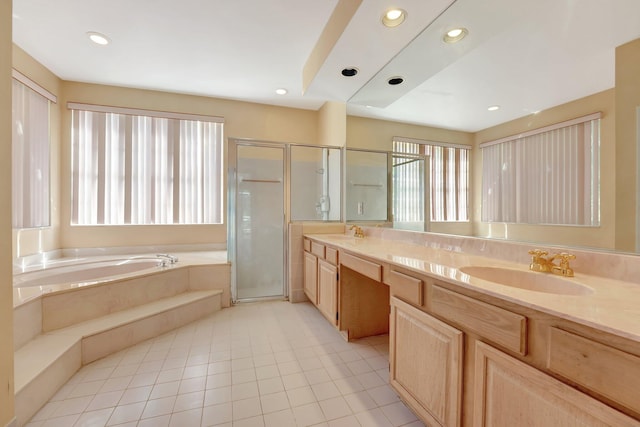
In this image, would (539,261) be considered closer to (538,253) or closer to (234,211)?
(538,253)

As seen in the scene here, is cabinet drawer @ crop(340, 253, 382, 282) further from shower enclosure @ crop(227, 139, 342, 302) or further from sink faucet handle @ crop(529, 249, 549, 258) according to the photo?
shower enclosure @ crop(227, 139, 342, 302)

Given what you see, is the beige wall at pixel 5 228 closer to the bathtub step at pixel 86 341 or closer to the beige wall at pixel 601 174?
the bathtub step at pixel 86 341

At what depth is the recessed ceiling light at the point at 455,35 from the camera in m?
1.54

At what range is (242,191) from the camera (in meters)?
3.01

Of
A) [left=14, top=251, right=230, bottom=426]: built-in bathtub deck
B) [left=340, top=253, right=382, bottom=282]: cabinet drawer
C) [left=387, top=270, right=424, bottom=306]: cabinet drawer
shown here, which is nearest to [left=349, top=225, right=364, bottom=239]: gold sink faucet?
[left=340, top=253, right=382, bottom=282]: cabinet drawer

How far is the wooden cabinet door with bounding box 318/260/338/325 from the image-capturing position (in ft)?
6.87

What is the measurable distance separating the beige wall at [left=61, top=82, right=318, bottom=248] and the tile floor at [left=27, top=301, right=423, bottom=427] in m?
1.66

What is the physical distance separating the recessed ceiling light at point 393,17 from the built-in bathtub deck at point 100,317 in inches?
103

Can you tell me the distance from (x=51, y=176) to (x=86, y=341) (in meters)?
2.32

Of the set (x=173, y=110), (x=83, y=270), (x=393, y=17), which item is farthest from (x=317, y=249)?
(x=173, y=110)

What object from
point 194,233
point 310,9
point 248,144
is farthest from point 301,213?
point 310,9

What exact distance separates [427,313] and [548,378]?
46 centimetres

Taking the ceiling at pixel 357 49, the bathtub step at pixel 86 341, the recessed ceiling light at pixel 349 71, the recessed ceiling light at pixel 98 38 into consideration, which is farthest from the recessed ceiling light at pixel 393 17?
the bathtub step at pixel 86 341

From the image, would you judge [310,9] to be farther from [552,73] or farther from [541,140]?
[541,140]
